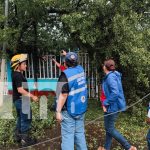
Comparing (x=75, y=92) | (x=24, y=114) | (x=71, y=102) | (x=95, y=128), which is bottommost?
(x=95, y=128)

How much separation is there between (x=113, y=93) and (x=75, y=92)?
0.85 metres

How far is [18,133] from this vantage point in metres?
7.04

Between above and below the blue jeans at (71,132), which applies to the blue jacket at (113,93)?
above

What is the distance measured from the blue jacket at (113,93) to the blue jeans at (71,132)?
71 centimetres

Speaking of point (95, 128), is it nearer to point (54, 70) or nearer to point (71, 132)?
point (71, 132)

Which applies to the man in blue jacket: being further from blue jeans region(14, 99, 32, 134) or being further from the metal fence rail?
the metal fence rail

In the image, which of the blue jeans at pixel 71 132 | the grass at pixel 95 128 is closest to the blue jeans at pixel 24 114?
the grass at pixel 95 128

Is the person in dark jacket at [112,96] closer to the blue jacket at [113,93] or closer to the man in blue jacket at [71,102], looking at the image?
the blue jacket at [113,93]

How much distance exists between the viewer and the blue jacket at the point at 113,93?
20.3 feet

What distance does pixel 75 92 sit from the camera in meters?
5.59

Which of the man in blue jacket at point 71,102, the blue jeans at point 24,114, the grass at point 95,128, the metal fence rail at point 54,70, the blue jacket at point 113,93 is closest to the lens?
the man in blue jacket at point 71,102

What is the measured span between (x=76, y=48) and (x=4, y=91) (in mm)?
2394

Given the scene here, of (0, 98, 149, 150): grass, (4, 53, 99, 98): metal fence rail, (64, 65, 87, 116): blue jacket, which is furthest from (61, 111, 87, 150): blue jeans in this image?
(4, 53, 99, 98): metal fence rail

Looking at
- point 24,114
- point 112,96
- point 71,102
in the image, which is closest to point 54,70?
point 24,114
